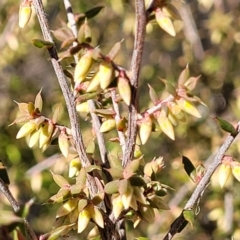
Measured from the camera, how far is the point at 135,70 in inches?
38.4

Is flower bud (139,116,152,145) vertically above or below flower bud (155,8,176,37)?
below

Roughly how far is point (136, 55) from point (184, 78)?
0.62ft

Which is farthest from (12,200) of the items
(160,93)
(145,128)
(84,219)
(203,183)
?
(160,93)

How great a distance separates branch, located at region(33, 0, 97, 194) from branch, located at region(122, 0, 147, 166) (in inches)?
3.9

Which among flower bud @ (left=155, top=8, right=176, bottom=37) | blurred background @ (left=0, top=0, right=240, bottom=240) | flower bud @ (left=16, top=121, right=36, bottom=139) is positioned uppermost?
flower bud @ (left=155, top=8, right=176, bottom=37)

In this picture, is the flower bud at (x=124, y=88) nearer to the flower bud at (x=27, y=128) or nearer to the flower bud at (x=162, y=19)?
the flower bud at (x=162, y=19)

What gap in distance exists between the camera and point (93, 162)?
1.20 meters

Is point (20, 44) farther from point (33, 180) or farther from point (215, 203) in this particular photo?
point (215, 203)

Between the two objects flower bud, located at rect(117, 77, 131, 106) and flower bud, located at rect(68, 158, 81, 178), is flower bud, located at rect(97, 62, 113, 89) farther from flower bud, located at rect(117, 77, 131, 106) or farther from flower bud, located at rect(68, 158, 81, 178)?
flower bud, located at rect(68, 158, 81, 178)

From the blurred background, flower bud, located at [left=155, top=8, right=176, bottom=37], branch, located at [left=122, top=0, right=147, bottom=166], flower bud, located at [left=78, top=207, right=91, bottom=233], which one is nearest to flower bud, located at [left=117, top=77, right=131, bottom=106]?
branch, located at [left=122, top=0, right=147, bottom=166]

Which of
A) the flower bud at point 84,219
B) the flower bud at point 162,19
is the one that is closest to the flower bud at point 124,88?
the flower bud at point 162,19

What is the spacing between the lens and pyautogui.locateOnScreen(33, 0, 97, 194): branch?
42.5 inches

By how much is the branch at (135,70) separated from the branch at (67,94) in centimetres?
10

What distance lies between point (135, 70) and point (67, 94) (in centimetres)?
19
